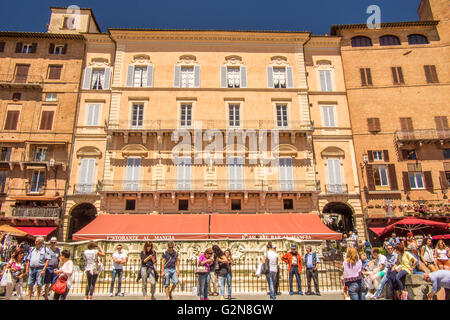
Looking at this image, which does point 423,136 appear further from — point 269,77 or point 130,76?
point 130,76

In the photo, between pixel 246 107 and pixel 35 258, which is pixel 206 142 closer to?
pixel 246 107

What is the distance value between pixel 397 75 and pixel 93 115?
24520 millimetres

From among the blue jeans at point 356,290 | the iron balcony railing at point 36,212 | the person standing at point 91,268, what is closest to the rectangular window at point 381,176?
the blue jeans at point 356,290

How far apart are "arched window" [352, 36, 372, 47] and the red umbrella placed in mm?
15066

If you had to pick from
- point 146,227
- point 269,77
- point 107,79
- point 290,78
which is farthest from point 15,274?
Answer: point 290,78

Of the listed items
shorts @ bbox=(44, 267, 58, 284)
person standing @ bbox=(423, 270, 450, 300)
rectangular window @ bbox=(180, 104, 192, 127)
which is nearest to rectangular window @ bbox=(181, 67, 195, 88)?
rectangular window @ bbox=(180, 104, 192, 127)

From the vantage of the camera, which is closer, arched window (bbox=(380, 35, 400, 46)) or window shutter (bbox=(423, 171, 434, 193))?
window shutter (bbox=(423, 171, 434, 193))

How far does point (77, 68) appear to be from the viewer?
25.0 metres

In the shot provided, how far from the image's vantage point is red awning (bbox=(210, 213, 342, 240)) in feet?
59.1

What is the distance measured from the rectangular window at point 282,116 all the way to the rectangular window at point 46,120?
686 inches

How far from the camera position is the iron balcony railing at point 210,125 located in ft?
75.7

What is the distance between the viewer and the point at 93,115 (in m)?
23.9

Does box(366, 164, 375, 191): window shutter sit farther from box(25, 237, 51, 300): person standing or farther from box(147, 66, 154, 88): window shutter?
box(25, 237, 51, 300): person standing
